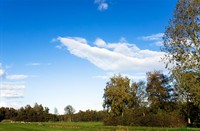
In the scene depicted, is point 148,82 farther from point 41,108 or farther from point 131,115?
point 41,108

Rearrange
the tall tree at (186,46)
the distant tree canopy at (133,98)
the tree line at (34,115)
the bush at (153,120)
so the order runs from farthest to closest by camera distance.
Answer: the tree line at (34,115)
the distant tree canopy at (133,98)
the bush at (153,120)
the tall tree at (186,46)

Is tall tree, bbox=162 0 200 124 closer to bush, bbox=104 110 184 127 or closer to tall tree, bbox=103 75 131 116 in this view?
bush, bbox=104 110 184 127

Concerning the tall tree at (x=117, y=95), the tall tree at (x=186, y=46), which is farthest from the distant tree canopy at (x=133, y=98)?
the tall tree at (x=186, y=46)

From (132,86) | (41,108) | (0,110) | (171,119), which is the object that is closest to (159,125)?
(171,119)

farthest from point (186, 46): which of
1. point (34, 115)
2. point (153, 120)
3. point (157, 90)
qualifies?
point (34, 115)

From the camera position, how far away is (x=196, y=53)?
37500 millimetres

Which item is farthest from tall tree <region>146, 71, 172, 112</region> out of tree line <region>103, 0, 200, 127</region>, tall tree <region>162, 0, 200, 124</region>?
tall tree <region>162, 0, 200, 124</region>

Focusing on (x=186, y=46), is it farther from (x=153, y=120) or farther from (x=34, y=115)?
(x=34, y=115)

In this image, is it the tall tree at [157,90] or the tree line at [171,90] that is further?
the tall tree at [157,90]

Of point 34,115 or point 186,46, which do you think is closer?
point 186,46

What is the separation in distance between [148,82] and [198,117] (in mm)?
26546

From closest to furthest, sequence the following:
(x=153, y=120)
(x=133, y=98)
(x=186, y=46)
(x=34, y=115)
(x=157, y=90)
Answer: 1. (x=186, y=46)
2. (x=153, y=120)
3. (x=157, y=90)
4. (x=133, y=98)
5. (x=34, y=115)

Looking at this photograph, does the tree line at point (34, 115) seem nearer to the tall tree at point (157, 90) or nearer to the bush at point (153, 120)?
the tall tree at point (157, 90)

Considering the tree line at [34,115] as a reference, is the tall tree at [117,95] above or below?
above
